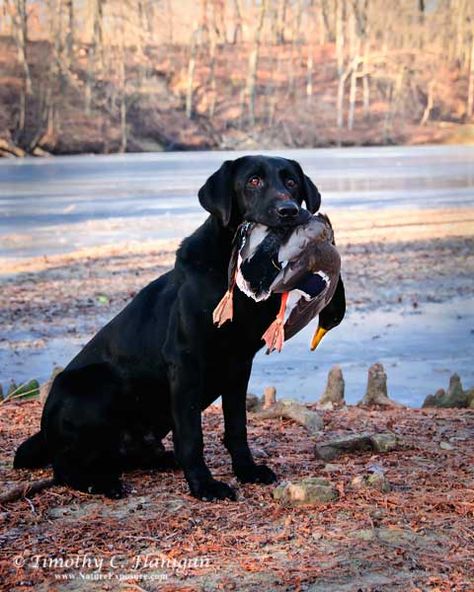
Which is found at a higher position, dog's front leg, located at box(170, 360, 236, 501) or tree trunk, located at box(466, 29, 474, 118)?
dog's front leg, located at box(170, 360, 236, 501)

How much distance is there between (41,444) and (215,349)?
107 cm

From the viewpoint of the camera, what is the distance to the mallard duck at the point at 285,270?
4527mm

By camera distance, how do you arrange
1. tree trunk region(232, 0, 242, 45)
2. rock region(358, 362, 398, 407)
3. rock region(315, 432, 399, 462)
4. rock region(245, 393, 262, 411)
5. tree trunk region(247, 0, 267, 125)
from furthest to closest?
tree trunk region(232, 0, 242, 45), tree trunk region(247, 0, 267, 125), rock region(358, 362, 398, 407), rock region(245, 393, 262, 411), rock region(315, 432, 399, 462)

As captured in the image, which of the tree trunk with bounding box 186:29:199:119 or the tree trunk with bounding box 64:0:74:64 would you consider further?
the tree trunk with bounding box 64:0:74:64

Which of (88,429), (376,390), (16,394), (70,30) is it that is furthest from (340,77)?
(88,429)

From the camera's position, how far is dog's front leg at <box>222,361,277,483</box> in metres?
5.06

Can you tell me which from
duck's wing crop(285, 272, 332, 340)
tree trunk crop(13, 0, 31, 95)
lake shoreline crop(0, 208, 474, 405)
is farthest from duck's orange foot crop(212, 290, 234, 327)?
tree trunk crop(13, 0, 31, 95)

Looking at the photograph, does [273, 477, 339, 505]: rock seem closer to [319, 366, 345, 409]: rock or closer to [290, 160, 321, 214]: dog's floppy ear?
[290, 160, 321, 214]: dog's floppy ear

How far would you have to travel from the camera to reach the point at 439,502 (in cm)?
457

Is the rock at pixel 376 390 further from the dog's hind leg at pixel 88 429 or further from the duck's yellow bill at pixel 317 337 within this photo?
the dog's hind leg at pixel 88 429

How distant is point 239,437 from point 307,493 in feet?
2.08

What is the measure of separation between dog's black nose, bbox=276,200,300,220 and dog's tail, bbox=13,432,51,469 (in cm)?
166

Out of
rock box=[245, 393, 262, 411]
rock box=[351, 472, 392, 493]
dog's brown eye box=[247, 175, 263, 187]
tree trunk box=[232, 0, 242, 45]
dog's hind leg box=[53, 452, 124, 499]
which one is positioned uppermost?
tree trunk box=[232, 0, 242, 45]

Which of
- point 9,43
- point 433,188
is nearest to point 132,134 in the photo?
point 9,43
